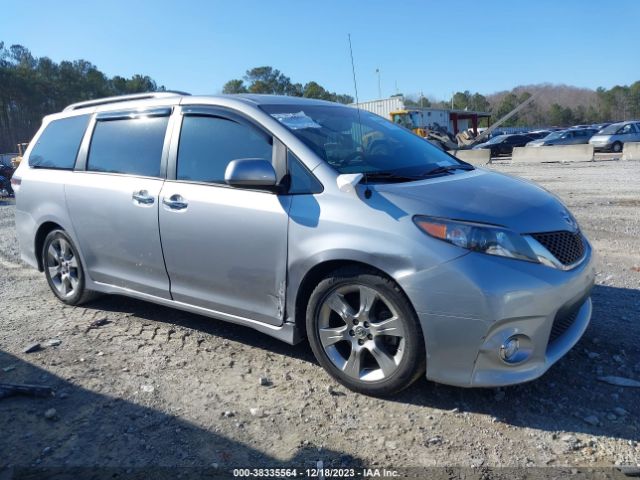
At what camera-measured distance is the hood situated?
3031mm

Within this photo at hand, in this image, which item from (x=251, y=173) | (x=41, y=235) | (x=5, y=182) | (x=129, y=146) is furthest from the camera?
(x=5, y=182)

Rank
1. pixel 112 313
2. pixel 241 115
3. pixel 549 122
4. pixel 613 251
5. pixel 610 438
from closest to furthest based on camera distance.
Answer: pixel 610 438 → pixel 241 115 → pixel 112 313 → pixel 613 251 → pixel 549 122

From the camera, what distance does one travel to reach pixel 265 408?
127 inches

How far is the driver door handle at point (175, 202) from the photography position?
12.7ft

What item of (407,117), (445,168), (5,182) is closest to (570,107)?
(407,117)

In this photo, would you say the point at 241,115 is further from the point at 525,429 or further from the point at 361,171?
Answer: the point at 525,429

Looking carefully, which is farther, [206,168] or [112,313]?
[112,313]

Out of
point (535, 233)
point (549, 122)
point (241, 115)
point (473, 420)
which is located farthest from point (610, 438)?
point (549, 122)

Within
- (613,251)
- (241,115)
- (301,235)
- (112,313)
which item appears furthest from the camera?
(613,251)

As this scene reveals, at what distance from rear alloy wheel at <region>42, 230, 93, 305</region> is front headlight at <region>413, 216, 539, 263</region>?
3.37 metres

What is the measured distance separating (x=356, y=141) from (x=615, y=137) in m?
28.6

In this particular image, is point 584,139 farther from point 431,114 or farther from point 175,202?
point 175,202

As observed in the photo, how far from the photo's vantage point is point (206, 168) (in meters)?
3.88

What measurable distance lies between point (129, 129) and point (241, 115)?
1213mm
